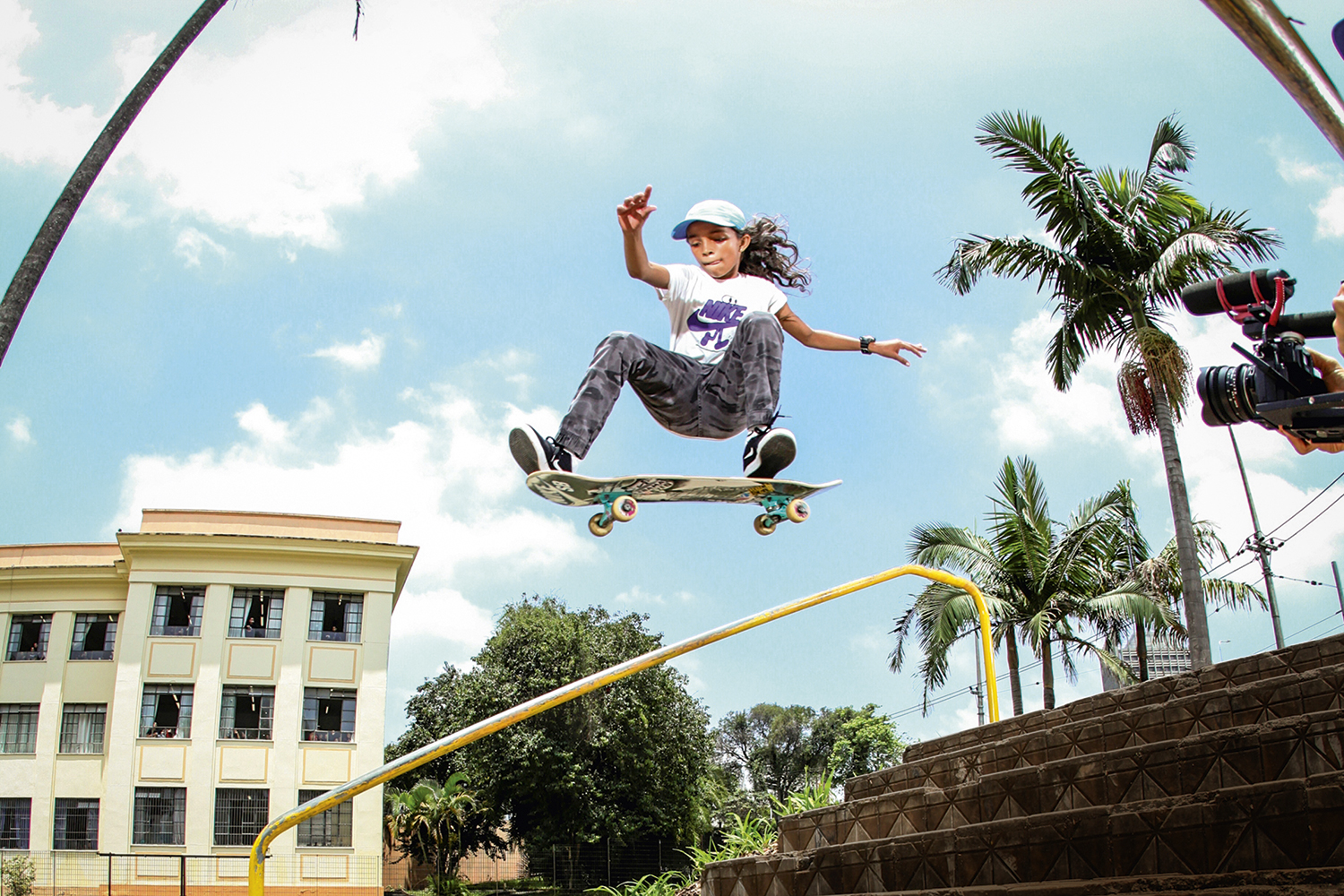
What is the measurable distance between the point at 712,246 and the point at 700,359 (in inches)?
32.5

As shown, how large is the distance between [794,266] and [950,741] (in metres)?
4.55

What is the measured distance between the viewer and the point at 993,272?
14766 millimetres

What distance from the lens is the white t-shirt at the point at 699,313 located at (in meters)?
6.12

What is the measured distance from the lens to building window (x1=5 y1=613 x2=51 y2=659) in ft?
97.7

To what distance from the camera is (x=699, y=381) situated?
596 cm

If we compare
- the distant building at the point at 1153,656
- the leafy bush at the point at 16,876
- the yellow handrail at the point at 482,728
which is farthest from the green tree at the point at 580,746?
the yellow handrail at the point at 482,728

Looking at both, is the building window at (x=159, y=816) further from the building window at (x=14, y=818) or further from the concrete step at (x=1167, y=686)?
the concrete step at (x=1167, y=686)

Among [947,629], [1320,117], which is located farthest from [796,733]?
[1320,117]

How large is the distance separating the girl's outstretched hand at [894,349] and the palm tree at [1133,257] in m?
7.17

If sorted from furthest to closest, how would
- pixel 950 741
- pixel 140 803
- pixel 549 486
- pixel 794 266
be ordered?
1. pixel 140 803
2. pixel 950 741
3. pixel 794 266
4. pixel 549 486

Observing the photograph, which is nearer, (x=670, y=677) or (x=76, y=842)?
(x=76, y=842)

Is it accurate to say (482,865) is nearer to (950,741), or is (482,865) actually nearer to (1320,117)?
(950,741)

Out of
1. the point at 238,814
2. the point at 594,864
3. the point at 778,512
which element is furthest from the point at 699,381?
the point at 594,864

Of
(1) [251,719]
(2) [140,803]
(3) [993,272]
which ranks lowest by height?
(2) [140,803]
